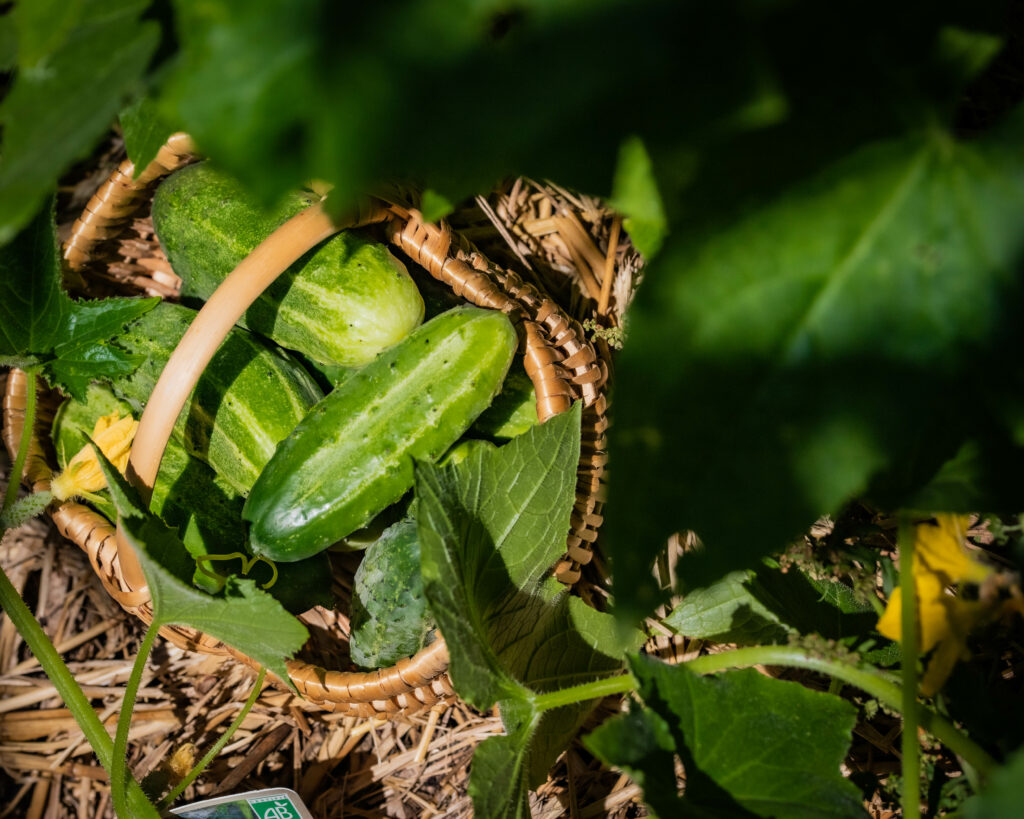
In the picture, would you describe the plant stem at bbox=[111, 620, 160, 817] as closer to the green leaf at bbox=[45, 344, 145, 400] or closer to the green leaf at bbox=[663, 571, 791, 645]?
the green leaf at bbox=[45, 344, 145, 400]

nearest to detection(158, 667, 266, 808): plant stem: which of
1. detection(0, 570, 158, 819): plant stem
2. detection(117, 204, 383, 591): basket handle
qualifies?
detection(0, 570, 158, 819): plant stem

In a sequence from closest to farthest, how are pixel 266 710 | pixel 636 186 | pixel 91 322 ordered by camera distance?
pixel 636 186, pixel 91 322, pixel 266 710

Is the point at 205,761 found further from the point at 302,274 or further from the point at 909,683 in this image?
the point at 909,683

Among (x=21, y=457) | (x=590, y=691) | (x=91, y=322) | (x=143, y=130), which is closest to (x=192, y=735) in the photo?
(x=21, y=457)

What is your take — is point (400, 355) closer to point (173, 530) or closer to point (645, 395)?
point (173, 530)

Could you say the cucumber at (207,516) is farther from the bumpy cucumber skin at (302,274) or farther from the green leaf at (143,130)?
the green leaf at (143,130)

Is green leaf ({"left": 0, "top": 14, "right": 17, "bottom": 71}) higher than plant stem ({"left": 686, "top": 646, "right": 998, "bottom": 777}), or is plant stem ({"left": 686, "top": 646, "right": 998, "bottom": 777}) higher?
green leaf ({"left": 0, "top": 14, "right": 17, "bottom": 71})
